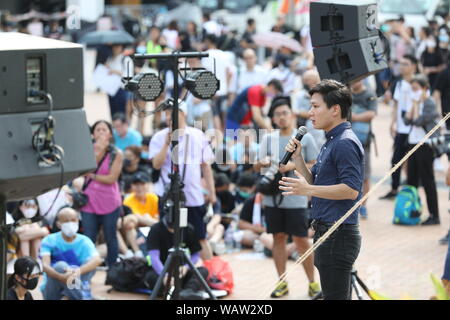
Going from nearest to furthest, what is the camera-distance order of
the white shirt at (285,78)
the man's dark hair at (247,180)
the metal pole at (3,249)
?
the metal pole at (3,249) < the man's dark hair at (247,180) < the white shirt at (285,78)

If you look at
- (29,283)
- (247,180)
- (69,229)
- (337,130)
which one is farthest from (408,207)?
(337,130)

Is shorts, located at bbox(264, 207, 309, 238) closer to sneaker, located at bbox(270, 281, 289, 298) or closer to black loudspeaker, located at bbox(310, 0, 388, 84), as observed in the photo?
sneaker, located at bbox(270, 281, 289, 298)

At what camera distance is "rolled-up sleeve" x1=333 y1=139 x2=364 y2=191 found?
5582mm

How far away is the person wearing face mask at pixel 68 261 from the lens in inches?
328

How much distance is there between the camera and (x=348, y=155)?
221 inches

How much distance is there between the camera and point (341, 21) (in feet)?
24.9

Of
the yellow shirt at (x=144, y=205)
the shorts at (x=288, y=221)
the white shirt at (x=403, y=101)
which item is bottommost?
the yellow shirt at (x=144, y=205)

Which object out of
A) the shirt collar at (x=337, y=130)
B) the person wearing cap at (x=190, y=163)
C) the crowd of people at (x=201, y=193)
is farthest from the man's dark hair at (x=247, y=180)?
the shirt collar at (x=337, y=130)

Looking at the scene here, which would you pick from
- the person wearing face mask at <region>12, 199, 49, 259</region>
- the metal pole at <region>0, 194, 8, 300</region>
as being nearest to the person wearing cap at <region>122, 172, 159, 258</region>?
the person wearing face mask at <region>12, 199, 49, 259</region>

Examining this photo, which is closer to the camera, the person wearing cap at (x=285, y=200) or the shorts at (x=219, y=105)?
the person wearing cap at (x=285, y=200)

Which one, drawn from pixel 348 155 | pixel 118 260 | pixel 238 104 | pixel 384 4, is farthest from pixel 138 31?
pixel 348 155

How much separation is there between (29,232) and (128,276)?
3.32 feet

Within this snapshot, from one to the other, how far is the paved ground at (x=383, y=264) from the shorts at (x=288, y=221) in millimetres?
563

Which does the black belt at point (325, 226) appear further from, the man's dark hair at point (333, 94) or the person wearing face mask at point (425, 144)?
the person wearing face mask at point (425, 144)
